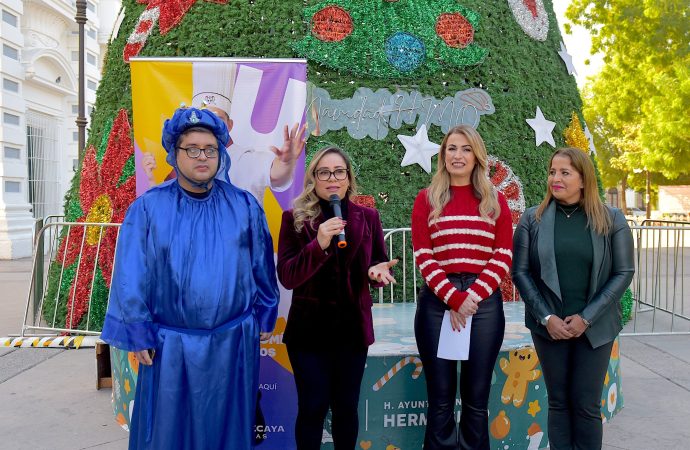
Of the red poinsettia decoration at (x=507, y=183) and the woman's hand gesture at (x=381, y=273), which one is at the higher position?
the red poinsettia decoration at (x=507, y=183)

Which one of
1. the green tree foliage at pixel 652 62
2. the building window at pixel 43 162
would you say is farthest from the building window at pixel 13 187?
the green tree foliage at pixel 652 62

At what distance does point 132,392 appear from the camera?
403cm

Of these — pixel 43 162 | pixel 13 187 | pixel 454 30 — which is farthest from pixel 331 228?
pixel 43 162

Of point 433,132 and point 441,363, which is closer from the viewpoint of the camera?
point 441,363

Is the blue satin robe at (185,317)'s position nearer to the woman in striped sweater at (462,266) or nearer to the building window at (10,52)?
the woman in striped sweater at (462,266)

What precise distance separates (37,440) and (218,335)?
7.16 feet

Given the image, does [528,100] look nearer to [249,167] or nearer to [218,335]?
[249,167]

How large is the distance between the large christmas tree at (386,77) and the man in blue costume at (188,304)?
330 centimetres

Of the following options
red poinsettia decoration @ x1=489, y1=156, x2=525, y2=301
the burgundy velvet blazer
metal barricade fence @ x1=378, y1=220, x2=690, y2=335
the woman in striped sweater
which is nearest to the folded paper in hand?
the woman in striped sweater

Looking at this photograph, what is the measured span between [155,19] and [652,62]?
55.6 ft

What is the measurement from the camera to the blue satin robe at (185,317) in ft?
8.99

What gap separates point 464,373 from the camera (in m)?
3.13

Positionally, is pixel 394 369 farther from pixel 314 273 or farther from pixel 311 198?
pixel 311 198

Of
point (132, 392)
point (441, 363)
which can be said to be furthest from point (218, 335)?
point (132, 392)
